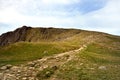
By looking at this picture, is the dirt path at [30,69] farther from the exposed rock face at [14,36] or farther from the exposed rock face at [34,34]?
the exposed rock face at [14,36]

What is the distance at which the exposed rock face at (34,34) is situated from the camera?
104981 millimetres

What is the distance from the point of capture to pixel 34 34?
124 meters

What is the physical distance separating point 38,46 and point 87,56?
17.2m

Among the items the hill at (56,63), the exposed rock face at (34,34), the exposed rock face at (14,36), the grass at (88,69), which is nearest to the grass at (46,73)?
the hill at (56,63)

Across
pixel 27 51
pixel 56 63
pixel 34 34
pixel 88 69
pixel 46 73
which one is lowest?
pixel 46 73

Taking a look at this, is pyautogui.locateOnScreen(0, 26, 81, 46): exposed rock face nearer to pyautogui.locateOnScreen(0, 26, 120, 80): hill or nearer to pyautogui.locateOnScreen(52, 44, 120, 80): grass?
pyautogui.locateOnScreen(0, 26, 120, 80): hill

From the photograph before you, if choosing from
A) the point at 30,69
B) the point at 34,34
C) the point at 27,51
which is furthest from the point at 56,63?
the point at 34,34

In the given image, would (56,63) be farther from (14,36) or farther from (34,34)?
(14,36)

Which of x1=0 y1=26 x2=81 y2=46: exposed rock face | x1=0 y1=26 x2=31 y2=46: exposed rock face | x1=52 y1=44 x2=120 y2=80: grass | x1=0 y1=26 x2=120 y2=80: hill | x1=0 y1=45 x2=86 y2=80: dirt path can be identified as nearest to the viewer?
x1=52 y1=44 x2=120 y2=80: grass

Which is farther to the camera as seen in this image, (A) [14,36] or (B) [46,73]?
(A) [14,36]

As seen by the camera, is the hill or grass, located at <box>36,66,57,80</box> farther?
grass, located at <box>36,66,57,80</box>

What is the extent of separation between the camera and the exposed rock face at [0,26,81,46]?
344 feet

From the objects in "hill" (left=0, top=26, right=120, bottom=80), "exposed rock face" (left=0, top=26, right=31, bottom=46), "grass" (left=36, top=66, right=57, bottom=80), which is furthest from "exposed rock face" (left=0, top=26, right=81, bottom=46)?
"grass" (left=36, top=66, right=57, bottom=80)

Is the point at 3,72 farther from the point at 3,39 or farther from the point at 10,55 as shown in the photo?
the point at 3,39
